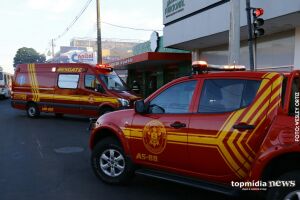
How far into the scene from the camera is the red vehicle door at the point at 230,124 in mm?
4574

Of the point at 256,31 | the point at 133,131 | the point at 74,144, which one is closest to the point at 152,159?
the point at 133,131

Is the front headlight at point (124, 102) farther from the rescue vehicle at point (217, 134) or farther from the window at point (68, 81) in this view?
the rescue vehicle at point (217, 134)

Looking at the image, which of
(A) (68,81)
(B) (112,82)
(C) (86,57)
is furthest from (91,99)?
(C) (86,57)

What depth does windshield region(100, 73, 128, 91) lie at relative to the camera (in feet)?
49.0

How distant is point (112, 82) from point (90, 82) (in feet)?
2.74

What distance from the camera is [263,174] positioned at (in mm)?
4352

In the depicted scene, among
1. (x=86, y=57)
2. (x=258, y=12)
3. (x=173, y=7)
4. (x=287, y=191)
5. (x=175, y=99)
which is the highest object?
(x=86, y=57)

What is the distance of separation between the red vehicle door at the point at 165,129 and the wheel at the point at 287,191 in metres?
1.34

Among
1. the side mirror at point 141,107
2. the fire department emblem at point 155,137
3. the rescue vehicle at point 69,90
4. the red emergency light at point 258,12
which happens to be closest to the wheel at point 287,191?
the fire department emblem at point 155,137

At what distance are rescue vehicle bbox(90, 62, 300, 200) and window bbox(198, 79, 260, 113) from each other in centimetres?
1

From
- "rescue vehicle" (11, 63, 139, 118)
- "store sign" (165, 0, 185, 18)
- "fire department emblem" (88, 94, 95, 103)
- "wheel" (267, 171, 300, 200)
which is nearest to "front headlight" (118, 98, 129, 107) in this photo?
"rescue vehicle" (11, 63, 139, 118)

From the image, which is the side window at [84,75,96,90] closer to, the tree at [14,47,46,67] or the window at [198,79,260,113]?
the window at [198,79,260,113]

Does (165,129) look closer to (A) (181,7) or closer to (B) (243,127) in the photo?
(B) (243,127)

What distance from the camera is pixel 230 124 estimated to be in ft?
15.6
